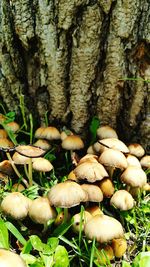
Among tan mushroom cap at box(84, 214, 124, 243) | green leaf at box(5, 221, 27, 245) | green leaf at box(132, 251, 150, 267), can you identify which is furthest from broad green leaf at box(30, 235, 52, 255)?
green leaf at box(132, 251, 150, 267)

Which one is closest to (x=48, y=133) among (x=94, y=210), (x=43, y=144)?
(x=43, y=144)

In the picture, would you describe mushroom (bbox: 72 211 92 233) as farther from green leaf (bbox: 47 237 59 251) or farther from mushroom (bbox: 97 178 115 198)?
mushroom (bbox: 97 178 115 198)

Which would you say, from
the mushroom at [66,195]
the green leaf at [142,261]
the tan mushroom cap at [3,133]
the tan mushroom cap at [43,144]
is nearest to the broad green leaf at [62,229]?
the mushroom at [66,195]

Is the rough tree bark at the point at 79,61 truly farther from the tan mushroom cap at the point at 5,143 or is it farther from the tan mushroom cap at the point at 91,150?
the tan mushroom cap at the point at 5,143

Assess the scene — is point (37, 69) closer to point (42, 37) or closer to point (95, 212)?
point (42, 37)

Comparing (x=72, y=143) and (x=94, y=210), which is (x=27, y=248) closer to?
(x=94, y=210)

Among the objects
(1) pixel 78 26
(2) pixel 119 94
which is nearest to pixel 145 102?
(2) pixel 119 94
